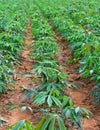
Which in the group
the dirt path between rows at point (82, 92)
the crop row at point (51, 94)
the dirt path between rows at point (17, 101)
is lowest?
the dirt path between rows at point (82, 92)

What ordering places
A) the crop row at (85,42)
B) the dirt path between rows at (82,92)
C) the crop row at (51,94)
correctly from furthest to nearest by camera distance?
the crop row at (85,42), the dirt path between rows at (82,92), the crop row at (51,94)

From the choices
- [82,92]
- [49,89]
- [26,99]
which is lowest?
[82,92]

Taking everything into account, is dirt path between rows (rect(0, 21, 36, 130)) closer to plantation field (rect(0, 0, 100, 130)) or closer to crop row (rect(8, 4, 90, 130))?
plantation field (rect(0, 0, 100, 130))

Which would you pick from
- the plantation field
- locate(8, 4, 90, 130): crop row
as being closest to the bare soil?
the plantation field

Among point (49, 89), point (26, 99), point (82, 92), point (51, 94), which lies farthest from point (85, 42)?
point (51, 94)

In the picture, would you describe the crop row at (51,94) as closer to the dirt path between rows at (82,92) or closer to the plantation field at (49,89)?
the plantation field at (49,89)

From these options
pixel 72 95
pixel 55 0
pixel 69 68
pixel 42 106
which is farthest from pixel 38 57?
pixel 55 0

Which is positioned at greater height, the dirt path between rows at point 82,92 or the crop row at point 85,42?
the crop row at point 85,42

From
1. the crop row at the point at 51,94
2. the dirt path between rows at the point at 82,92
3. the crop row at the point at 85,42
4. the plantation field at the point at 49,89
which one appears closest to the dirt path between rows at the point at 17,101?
the plantation field at the point at 49,89

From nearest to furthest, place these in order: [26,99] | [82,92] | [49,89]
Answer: [49,89]
[26,99]
[82,92]

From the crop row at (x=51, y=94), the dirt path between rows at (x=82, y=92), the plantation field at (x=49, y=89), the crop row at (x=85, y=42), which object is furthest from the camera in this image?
the crop row at (x=85, y=42)

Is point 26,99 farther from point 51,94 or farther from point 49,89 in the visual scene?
point 51,94

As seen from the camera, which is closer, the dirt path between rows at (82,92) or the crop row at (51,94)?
the crop row at (51,94)

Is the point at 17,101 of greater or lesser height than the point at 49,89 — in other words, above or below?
below
